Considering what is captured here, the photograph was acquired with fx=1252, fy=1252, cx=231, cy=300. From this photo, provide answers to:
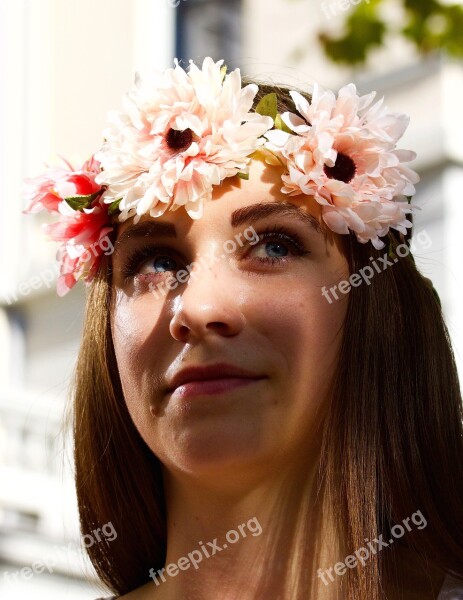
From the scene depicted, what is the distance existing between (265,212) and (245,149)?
109 millimetres

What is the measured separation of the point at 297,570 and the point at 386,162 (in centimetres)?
68

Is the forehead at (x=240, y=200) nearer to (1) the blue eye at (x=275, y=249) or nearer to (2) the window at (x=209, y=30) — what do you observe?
(1) the blue eye at (x=275, y=249)

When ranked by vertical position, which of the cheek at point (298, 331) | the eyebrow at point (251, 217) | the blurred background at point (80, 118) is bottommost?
the blurred background at point (80, 118)

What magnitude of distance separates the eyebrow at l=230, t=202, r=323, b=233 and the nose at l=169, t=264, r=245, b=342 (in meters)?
0.08

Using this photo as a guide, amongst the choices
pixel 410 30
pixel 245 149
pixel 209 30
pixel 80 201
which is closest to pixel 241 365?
pixel 245 149

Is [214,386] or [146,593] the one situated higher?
[214,386]

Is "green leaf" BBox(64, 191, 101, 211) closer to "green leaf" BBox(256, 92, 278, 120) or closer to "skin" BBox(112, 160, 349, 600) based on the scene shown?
"skin" BBox(112, 160, 349, 600)

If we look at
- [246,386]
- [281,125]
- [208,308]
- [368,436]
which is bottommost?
[368,436]

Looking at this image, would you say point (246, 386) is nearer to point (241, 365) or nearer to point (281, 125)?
point (241, 365)

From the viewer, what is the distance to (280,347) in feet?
6.37

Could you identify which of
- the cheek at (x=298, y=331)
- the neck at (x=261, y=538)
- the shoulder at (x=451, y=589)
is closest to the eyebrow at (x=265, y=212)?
the cheek at (x=298, y=331)

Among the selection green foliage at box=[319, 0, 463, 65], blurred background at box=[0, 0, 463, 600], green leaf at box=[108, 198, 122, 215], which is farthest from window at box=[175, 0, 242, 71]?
green leaf at box=[108, 198, 122, 215]

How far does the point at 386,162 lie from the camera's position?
2061mm

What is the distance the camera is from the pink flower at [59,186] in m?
2.21
